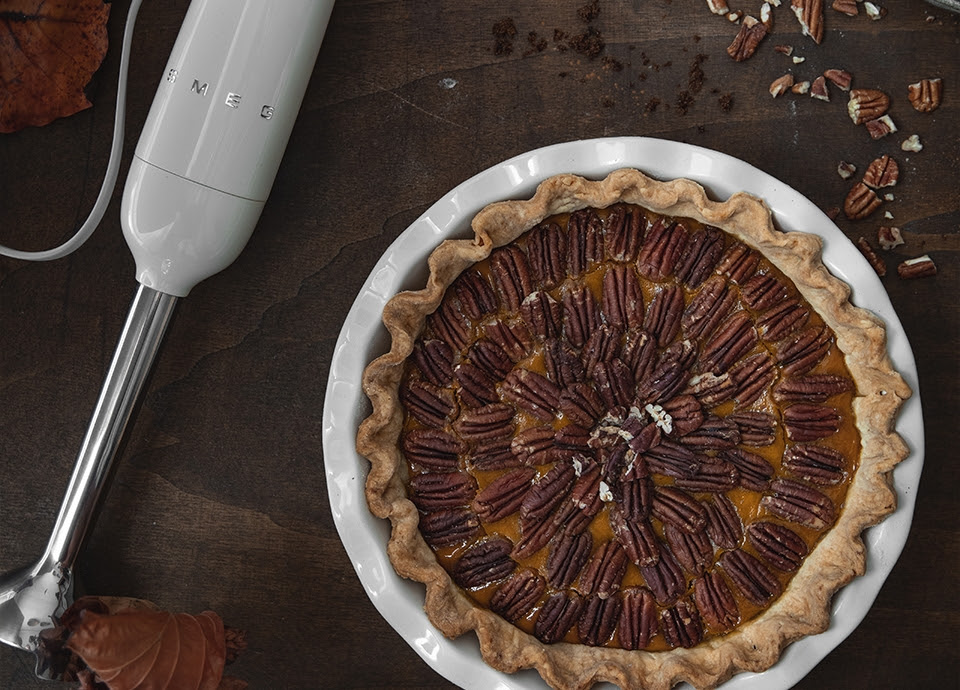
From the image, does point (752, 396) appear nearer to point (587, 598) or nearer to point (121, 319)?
point (587, 598)

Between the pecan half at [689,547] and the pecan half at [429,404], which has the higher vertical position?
the pecan half at [429,404]

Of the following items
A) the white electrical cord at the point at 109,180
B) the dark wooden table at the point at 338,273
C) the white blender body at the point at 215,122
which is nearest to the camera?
the white blender body at the point at 215,122

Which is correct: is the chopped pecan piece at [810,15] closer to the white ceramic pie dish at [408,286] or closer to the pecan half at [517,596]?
the white ceramic pie dish at [408,286]

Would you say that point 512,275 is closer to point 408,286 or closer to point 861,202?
point 408,286

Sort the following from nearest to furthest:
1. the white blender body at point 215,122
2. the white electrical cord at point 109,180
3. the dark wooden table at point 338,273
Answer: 1. the white blender body at point 215,122
2. the white electrical cord at point 109,180
3. the dark wooden table at point 338,273

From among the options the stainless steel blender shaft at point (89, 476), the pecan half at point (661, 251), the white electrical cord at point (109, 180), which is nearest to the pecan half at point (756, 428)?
the pecan half at point (661, 251)

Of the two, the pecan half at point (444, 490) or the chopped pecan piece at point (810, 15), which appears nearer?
the pecan half at point (444, 490)

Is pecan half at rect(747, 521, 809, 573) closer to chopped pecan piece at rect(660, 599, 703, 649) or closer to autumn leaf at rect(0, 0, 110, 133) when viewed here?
chopped pecan piece at rect(660, 599, 703, 649)

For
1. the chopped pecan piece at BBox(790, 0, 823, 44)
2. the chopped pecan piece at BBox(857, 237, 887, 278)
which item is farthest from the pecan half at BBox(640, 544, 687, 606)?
the chopped pecan piece at BBox(790, 0, 823, 44)
